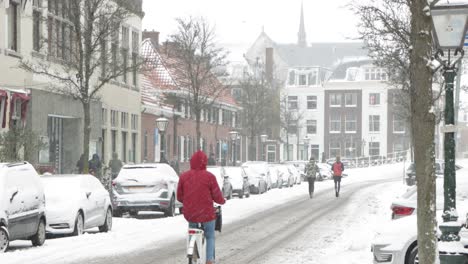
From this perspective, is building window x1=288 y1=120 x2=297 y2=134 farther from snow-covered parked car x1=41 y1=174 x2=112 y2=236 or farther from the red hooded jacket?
the red hooded jacket

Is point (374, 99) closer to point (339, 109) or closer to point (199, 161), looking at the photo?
point (339, 109)

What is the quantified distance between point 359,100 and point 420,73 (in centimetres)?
10589

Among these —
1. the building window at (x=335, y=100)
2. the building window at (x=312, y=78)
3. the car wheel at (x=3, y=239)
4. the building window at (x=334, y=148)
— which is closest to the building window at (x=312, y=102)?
the building window at (x=335, y=100)

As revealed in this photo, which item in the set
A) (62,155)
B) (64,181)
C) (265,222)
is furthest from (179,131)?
(64,181)

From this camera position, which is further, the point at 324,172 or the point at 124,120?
the point at 324,172

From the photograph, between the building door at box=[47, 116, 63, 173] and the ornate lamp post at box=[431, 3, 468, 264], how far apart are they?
1187 inches

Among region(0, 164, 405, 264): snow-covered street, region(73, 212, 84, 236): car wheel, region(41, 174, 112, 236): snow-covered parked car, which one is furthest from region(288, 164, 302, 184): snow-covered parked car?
region(73, 212, 84, 236): car wheel

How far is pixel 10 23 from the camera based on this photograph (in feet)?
113

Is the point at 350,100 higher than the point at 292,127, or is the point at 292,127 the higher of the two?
the point at 350,100

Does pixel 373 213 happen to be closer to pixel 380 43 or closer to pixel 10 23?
pixel 380 43

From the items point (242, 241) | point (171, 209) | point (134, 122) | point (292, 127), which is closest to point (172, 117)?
point (134, 122)

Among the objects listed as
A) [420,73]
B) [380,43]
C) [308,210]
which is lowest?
[308,210]

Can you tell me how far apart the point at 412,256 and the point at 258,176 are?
36585 mm

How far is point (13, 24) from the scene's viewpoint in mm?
34812
